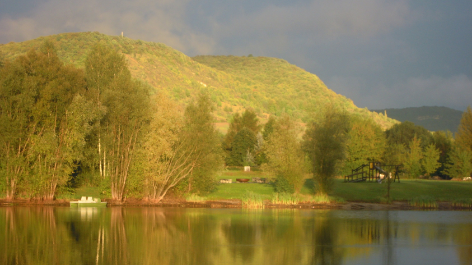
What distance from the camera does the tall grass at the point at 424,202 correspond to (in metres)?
36.9

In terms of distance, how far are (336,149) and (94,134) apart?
74.9ft

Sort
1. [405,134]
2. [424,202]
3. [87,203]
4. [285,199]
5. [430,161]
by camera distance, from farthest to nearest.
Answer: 1. [405,134]
2. [430,161]
3. [424,202]
4. [285,199]
5. [87,203]

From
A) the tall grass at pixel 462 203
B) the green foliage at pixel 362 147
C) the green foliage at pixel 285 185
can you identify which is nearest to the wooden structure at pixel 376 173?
the tall grass at pixel 462 203

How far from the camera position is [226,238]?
19.7 meters

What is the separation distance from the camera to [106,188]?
1425 inches

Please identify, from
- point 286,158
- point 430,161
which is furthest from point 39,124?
point 430,161

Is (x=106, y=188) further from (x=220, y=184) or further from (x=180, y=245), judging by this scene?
(x=180, y=245)

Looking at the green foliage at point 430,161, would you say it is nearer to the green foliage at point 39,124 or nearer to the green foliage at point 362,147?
the green foliage at point 362,147

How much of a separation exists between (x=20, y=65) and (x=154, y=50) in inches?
4252

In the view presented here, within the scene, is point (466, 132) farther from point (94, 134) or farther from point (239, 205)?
point (94, 134)

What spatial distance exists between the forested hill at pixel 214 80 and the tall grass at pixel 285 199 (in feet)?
180

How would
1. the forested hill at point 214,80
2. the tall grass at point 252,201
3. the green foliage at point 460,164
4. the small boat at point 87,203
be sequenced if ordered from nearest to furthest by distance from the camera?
the small boat at point 87,203, the tall grass at point 252,201, the green foliage at point 460,164, the forested hill at point 214,80

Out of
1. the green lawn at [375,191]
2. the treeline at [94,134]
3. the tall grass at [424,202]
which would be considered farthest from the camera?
the green lawn at [375,191]

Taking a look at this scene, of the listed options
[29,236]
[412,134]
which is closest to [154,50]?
[412,134]
